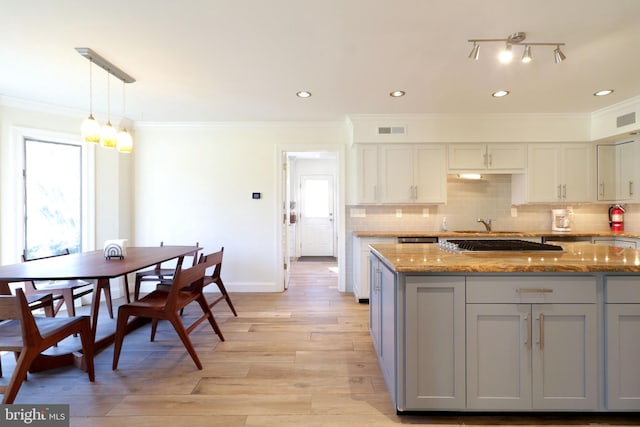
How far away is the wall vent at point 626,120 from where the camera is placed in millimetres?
3250

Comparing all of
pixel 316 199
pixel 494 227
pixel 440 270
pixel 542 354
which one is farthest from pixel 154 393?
pixel 316 199

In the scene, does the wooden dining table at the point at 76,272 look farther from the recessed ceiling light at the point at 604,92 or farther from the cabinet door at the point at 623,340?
the recessed ceiling light at the point at 604,92

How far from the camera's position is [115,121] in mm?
3947

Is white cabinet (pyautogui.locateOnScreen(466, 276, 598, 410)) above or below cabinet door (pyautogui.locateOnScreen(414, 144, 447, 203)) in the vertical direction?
below

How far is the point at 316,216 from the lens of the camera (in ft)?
24.1

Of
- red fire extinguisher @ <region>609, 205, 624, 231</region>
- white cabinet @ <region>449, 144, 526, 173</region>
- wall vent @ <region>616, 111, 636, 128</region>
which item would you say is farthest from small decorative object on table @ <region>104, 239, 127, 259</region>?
red fire extinguisher @ <region>609, 205, 624, 231</region>

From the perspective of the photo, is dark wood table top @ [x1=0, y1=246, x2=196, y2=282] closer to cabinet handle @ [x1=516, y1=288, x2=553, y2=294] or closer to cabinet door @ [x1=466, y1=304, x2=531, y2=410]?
cabinet door @ [x1=466, y1=304, x2=531, y2=410]

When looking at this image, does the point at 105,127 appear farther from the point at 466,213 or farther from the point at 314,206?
the point at 314,206

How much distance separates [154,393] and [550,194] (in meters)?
4.73

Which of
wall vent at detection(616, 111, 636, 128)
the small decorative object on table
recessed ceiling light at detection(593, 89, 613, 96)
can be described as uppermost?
recessed ceiling light at detection(593, 89, 613, 96)

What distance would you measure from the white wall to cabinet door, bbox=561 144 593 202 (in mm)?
2900

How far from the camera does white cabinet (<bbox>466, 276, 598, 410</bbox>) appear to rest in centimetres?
157

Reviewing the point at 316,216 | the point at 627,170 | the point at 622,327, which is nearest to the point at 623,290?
the point at 622,327

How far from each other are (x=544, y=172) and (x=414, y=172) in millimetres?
1682
